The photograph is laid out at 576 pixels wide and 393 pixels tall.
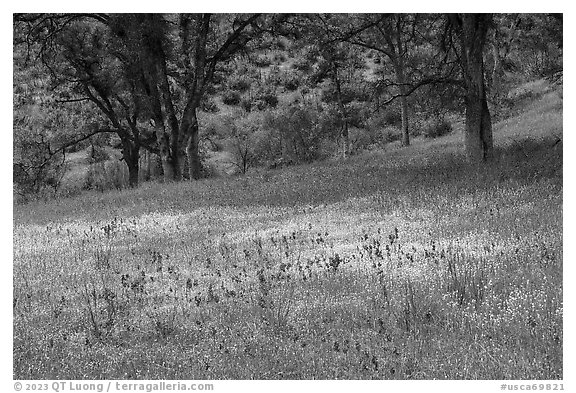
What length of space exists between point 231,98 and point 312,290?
133 feet

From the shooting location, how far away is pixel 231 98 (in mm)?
A: 46312

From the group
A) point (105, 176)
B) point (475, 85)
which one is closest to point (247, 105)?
point (105, 176)

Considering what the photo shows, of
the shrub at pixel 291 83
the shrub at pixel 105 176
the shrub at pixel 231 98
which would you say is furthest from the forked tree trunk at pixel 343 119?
the shrub at pixel 105 176

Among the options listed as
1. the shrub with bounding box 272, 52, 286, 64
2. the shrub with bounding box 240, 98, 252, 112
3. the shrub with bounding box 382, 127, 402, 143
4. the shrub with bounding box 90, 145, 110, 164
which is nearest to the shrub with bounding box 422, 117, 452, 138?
the shrub with bounding box 382, 127, 402, 143

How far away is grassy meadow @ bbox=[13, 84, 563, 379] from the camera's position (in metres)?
5.25

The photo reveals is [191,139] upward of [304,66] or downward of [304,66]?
downward

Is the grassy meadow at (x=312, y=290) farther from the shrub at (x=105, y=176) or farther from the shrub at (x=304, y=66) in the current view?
the shrub at (x=105, y=176)

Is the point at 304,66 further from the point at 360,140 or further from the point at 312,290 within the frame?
the point at 312,290

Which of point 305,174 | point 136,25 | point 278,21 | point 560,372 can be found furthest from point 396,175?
point 560,372

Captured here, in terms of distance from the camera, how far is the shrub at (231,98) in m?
46.0

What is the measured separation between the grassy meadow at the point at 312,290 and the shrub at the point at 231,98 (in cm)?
3313

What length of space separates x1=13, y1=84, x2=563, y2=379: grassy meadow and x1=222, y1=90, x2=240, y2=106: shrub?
1304 inches

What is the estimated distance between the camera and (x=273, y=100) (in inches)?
1768
